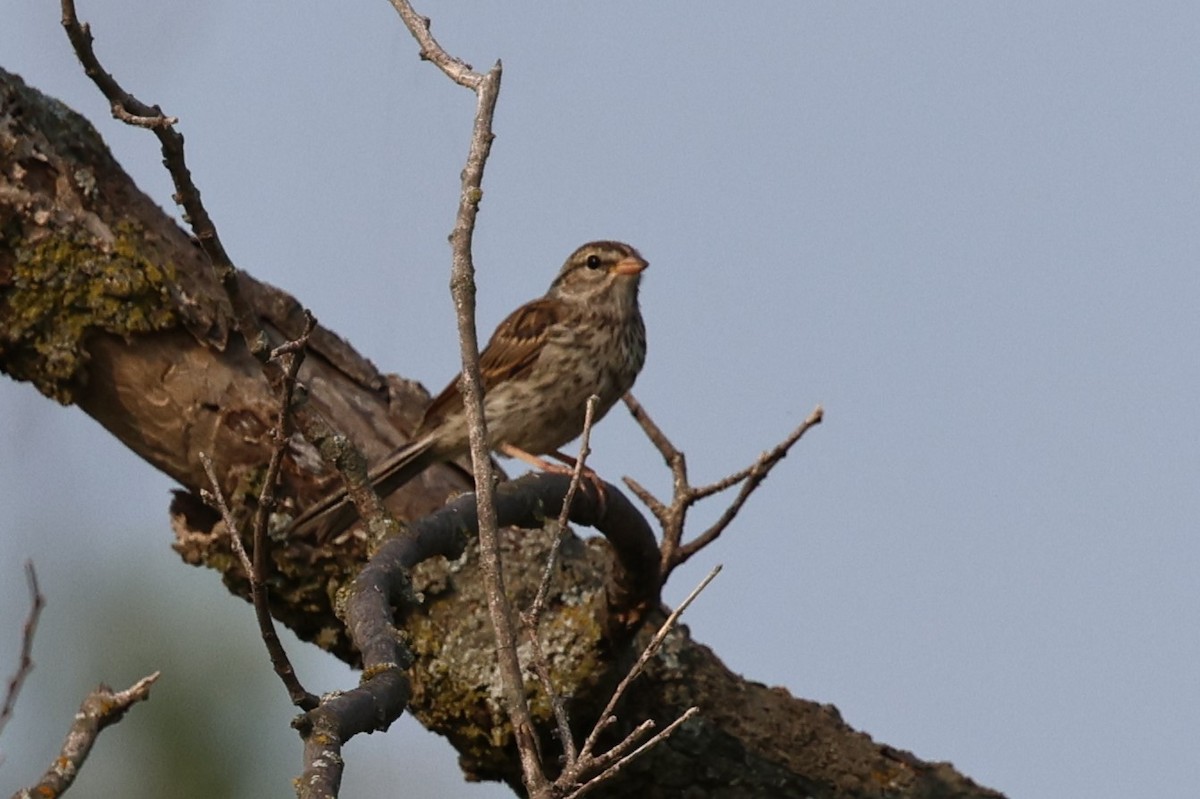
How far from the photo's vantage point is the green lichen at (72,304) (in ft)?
18.4

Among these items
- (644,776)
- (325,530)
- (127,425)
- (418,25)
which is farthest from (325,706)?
(127,425)

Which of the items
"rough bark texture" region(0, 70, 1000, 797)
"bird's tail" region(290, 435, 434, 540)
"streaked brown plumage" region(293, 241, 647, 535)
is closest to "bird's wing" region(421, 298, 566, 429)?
"streaked brown plumage" region(293, 241, 647, 535)

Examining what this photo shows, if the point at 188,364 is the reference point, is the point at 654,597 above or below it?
below

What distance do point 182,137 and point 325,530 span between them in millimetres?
2651

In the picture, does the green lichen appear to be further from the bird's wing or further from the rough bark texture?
the bird's wing

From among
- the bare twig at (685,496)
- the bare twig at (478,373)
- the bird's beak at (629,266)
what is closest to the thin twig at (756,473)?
the bare twig at (685,496)

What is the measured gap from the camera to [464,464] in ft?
21.6

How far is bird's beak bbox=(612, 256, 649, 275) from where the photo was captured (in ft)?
23.8

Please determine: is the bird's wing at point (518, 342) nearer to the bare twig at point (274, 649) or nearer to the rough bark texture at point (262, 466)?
the rough bark texture at point (262, 466)

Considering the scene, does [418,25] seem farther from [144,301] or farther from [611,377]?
[611,377]

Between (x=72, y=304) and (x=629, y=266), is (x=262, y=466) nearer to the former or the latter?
(x=72, y=304)

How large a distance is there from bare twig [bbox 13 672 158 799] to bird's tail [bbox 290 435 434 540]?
2.34 meters

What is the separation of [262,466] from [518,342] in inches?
60.6

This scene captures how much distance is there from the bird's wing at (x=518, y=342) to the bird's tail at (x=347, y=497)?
45 cm
